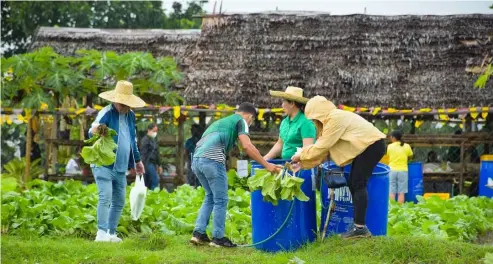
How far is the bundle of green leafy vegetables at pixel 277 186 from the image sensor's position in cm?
655

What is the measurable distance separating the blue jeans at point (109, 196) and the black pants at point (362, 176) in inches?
100.0

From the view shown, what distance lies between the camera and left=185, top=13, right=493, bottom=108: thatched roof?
15609 millimetres

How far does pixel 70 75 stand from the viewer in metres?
14.9

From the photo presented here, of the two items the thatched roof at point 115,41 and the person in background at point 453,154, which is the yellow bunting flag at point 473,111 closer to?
the person in background at point 453,154

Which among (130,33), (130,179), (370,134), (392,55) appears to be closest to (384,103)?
(392,55)

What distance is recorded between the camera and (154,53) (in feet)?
61.0

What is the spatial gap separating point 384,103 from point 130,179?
5.47 meters

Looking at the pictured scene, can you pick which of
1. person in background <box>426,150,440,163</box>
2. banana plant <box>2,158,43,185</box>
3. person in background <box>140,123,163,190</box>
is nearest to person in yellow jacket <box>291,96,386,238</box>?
person in background <box>140,123,163,190</box>

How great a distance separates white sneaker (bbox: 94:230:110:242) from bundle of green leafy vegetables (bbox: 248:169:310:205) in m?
1.79

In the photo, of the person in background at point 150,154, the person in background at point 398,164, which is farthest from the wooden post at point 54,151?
the person in background at point 398,164

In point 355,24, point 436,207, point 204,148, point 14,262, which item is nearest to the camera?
point 14,262

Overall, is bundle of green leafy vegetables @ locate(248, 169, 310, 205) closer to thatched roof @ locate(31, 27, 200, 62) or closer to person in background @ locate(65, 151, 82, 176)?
person in background @ locate(65, 151, 82, 176)

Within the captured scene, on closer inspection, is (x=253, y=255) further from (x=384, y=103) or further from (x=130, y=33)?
(x=130, y=33)

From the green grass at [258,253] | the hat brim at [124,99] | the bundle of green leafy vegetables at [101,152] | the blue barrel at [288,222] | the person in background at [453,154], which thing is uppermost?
the hat brim at [124,99]
